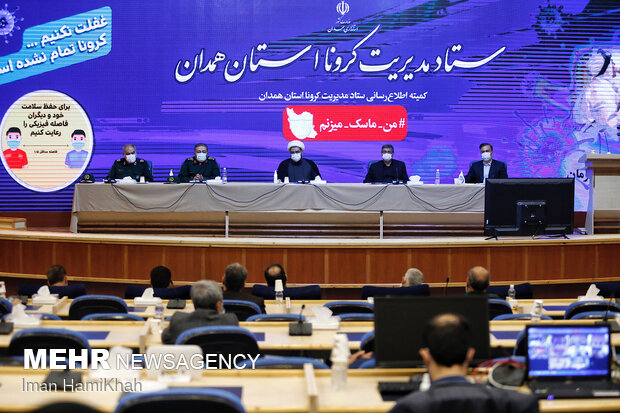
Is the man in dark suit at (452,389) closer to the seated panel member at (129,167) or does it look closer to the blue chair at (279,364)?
the blue chair at (279,364)

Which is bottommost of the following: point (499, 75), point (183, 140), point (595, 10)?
point (183, 140)

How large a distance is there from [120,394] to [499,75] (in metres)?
10.6

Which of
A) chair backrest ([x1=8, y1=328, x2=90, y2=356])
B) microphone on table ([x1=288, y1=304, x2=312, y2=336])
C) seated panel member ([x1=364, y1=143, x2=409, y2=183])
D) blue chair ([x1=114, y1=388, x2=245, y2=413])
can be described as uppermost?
seated panel member ([x1=364, y1=143, x2=409, y2=183])

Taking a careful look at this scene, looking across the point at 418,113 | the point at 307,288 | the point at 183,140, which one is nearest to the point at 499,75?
the point at 418,113

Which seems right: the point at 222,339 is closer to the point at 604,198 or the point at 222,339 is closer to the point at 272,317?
the point at 272,317

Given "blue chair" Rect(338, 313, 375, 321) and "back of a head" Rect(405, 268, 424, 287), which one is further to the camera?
"back of a head" Rect(405, 268, 424, 287)

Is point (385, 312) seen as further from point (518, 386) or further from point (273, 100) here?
point (273, 100)

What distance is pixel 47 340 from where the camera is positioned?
355 cm

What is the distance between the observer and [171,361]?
10.3 feet

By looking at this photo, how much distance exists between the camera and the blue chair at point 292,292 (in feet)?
19.6

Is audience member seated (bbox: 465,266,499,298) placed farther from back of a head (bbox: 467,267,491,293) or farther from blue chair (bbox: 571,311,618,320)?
blue chair (bbox: 571,311,618,320)

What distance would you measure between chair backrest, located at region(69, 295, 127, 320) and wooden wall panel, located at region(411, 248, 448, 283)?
384cm

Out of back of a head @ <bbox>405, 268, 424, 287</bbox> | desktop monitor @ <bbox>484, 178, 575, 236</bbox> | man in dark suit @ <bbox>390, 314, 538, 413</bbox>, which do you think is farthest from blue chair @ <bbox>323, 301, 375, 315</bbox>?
desktop monitor @ <bbox>484, 178, 575, 236</bbox>

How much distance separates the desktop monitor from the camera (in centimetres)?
790
